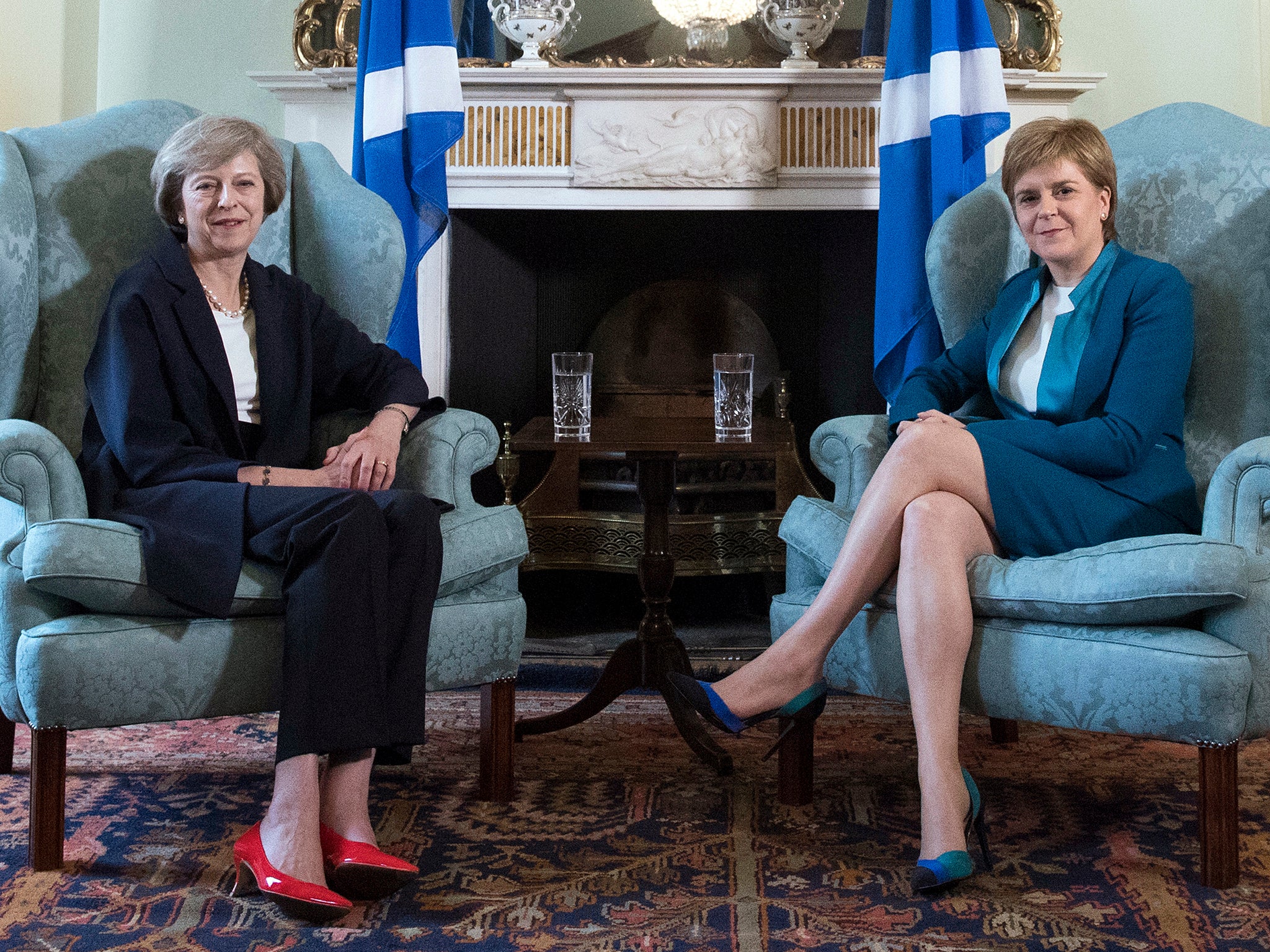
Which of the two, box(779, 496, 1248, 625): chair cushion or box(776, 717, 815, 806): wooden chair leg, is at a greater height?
box(779, 496, 1248, 625): chair cushion

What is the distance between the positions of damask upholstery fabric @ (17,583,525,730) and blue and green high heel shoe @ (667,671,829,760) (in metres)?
0.58

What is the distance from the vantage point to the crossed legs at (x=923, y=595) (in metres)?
1.55

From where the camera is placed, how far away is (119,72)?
3.16 m

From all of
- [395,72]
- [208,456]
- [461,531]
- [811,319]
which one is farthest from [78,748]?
[811,319]

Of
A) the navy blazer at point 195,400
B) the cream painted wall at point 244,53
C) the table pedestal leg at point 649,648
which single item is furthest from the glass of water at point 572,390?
the cream painted wall at point 244,53

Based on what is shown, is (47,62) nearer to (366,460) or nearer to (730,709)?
(366,460)

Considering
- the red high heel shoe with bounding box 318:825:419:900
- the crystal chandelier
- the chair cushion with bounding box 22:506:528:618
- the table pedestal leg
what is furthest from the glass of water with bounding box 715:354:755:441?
the crystal chandelier

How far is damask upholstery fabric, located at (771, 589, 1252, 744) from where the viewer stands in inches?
58.5

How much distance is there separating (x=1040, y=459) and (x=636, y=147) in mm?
1584

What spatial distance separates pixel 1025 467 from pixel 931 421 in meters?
A: 0.15

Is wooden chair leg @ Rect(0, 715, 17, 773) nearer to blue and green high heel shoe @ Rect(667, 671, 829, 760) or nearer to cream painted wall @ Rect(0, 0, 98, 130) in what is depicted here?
blue and green high heel shoe @ Rect(667, 671, 829, 760)

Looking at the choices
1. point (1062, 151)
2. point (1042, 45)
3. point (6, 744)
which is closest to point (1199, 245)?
point (1062, 151)

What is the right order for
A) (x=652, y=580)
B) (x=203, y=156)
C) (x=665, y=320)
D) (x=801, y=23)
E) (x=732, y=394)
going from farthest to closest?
(x=665, y=320)
(x=801, y=23)
(x=652, y=580)
(x=732, y=394)
(x=203, y=156)

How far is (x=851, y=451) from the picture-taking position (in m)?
1.96
